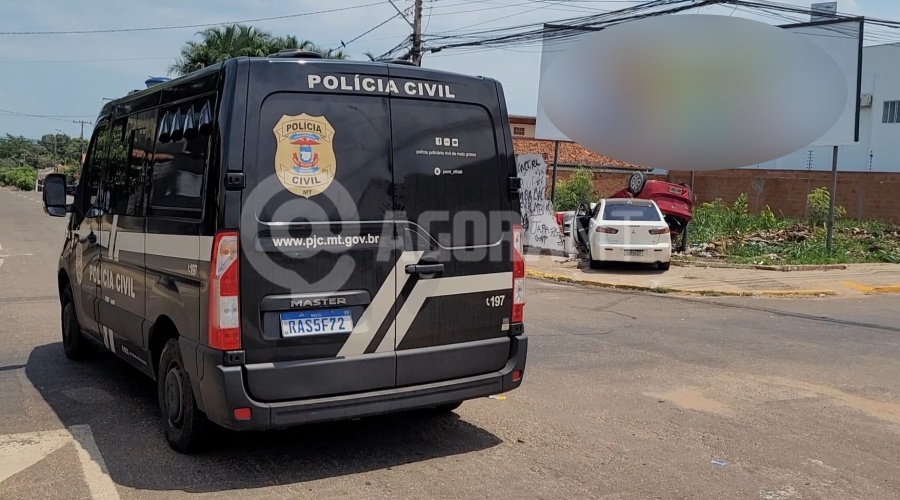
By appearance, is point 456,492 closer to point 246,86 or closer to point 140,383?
point 246,86

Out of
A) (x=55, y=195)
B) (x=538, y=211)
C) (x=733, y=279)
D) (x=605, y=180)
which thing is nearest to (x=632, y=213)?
(x=733, y=279)

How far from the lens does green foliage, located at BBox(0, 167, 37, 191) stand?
9289 centimetres

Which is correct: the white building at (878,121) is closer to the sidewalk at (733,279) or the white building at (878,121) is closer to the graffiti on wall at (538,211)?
the graffiti on wall at (538,211)

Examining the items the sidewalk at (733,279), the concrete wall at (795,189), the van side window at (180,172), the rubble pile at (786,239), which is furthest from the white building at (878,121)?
the van side window at (180,172)

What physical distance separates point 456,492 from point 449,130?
221 centimetres

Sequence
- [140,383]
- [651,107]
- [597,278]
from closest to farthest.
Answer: [140,383]
[651,107]
[597,278]

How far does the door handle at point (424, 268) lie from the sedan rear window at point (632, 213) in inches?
462

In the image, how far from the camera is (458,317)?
527 centimetres

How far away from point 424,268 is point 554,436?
5.08ft

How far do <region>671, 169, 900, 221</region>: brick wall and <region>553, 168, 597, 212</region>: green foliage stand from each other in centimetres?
335

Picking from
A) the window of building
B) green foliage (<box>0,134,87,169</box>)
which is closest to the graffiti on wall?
the window of building

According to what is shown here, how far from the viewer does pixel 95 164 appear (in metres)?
7.22

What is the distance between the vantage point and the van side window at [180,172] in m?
4.82

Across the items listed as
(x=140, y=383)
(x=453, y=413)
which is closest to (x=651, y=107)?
(x=453, y=413)
